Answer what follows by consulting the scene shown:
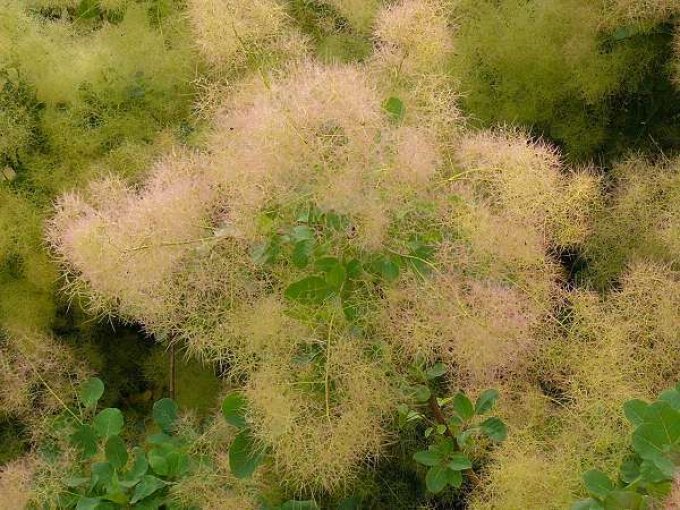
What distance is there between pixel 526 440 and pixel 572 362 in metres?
0.22

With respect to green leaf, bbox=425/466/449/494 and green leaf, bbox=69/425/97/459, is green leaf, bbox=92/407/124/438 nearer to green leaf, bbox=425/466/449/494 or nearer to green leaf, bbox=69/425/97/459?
green leaf, bbox=69/425/97/459

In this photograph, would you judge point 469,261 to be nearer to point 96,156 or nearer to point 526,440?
point 526,440

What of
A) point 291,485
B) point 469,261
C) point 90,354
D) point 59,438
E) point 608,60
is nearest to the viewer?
point 469,261

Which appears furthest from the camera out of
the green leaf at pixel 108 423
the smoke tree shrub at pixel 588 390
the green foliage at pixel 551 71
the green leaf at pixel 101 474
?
the green foliage at pixel 551 71

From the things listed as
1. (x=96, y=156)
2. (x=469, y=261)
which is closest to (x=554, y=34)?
(x=469, y=261)

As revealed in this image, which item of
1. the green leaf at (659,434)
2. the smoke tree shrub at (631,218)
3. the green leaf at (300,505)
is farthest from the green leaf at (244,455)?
the smoke tree shrub at (631,218)

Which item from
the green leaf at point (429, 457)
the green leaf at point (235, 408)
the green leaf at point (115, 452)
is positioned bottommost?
the green leaf at point (115, 452)

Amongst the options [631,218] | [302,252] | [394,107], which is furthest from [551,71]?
[302,252]

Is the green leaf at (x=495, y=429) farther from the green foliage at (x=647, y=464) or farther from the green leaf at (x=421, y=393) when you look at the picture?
the green foliage at (x=647, y=464)

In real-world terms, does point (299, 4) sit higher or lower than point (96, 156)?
higher

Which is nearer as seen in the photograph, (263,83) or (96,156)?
(263,83)

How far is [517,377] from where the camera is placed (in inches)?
75.7

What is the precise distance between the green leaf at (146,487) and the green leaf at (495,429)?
757mm

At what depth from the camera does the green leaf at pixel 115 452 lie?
183cm
